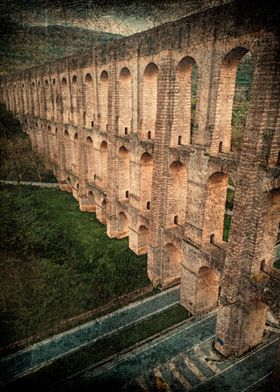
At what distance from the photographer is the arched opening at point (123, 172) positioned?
71.6 feet

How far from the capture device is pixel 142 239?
70.2 feet

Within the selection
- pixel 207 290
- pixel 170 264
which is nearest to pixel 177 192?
pixel 170 264

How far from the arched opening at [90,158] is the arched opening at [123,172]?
5.61 metres

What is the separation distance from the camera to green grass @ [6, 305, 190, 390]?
13109mm

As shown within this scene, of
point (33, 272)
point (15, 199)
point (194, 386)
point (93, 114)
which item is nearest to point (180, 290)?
point (194, 386)

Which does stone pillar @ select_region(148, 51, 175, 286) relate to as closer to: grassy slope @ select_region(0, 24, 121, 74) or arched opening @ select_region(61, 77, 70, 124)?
arched opening @ select_region(61, 77, 70, 124)

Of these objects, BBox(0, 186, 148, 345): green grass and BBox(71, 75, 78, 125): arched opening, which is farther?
BBox(71, 75, 78, 125): arched opening

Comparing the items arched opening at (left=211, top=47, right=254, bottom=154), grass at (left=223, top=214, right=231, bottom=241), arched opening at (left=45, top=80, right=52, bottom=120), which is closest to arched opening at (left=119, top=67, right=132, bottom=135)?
arched opening at (left=211, top=47, right=254, bottom=154)

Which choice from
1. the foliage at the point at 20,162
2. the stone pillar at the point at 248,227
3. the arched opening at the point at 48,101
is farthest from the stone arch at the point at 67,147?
the stone pillar at the point at 248,227

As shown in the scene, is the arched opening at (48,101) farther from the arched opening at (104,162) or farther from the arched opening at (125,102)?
the arched opening at (125,102)

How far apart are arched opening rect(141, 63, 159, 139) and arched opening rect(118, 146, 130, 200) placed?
2.96 metres

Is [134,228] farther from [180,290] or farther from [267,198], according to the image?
[267,198]

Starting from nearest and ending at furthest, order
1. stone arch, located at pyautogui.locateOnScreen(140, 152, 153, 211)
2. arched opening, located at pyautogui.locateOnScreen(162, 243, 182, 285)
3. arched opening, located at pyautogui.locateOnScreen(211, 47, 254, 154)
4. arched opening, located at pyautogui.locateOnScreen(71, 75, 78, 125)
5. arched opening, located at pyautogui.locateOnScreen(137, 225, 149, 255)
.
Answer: arched opening, located at pyautogui.locateOnScreen(211, 47, 254, 154) → arched opening, located at pyautogui.locateOnScreen(162, 243, 182, 285) → stone arch, located at pyautogui.locateOnScreen(140, 152, 153, 211) → arched opening, located at pyautogui.locateOnScreen(137, 225, 149, 255) → arched opening, located at pyautogui.locateOnScreen(71, 75, 78, 125)

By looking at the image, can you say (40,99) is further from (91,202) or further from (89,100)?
(91,202)
